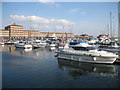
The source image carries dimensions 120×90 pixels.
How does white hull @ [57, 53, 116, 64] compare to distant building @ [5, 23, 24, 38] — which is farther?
distant building @ [5, 23, 24, 38]

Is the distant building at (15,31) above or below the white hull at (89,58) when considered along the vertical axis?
above

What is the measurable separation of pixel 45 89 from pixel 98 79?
6401 millimetres

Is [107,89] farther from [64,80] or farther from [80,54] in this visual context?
[80,54]

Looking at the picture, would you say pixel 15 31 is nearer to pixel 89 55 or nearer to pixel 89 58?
pixel 89 58

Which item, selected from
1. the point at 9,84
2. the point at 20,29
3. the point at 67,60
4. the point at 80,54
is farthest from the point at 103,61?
the point at 20,29

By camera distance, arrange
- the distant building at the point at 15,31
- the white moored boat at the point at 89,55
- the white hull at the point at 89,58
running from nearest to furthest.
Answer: the white moored boat at the point at 89,55 → the white hull at the point at 89,58 → the distant building at the point at 15,31

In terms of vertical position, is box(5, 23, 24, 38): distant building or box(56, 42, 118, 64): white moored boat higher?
box(5, 23, 24, 38): distant building

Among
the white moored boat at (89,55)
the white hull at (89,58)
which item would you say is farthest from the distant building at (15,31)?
the white hull at (89,58)

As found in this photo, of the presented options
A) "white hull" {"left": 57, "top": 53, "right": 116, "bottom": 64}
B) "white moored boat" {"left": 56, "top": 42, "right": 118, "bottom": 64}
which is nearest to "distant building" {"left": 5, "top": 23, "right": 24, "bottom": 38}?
"white moored boat" {"left": 56, "top": 42, "right": 118, "bottom": 64}

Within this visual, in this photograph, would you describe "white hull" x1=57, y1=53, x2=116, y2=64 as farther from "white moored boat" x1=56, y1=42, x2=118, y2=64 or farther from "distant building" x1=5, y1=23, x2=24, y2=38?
"distant building" x1=5, y1=23, x2=24, y2=38

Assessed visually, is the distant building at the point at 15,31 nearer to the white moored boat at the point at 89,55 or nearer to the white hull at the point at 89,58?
the white moored boat at the point at 89,55

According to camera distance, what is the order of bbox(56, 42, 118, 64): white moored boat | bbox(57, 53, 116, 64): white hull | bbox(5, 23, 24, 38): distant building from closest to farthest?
bbox(56, 42, 118, 64): white moored boat < bbox(57, 53, 116, 64): white hull < bbox(5, 23, 24, 38): distant building

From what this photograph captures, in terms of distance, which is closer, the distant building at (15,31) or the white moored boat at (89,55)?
the white moored boat at (89,55)

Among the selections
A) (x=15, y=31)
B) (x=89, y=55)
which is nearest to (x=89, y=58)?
(x=89, y=55)
